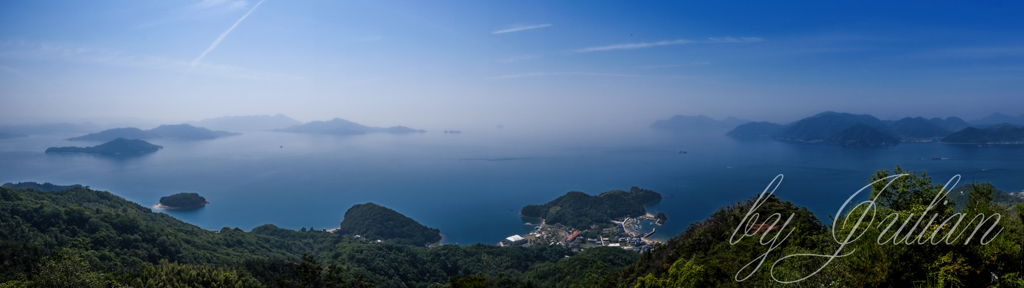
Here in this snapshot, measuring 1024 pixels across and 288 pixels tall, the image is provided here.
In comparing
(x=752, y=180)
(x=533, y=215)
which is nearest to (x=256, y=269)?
Answer: (x=533, y=215)

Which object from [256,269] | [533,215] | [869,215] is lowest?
[533,215]

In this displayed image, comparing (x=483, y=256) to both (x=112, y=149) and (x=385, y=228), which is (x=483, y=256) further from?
(x=112, y=149)

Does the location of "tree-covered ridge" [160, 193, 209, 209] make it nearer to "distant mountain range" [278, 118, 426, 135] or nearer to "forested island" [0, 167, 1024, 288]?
"forested island" [0, 167, 1024, 288]

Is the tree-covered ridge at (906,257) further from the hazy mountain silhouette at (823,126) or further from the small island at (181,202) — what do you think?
the hazy mountain silhouette at (823,126)

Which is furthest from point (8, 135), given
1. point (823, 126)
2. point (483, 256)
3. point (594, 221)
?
point (823, 126)

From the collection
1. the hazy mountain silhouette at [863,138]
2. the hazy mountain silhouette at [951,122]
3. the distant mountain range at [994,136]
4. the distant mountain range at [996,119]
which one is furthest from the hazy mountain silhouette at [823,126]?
the distant mountain range at [996,119]

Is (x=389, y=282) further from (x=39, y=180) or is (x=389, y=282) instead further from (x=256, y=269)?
(x=39, y=180)
